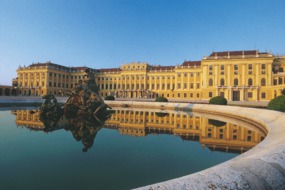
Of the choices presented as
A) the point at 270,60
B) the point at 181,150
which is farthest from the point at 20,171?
the point at 270,60

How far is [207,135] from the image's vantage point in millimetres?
8805

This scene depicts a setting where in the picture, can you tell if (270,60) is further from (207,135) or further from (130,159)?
(130,159)

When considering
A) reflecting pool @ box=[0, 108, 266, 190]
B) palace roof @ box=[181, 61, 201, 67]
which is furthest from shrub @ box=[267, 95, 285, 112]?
palace roof @ box=[181, 61, 201, 67]

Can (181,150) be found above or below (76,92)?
below

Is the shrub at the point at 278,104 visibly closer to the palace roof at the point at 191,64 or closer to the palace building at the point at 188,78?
the palace building at the point at 188,78

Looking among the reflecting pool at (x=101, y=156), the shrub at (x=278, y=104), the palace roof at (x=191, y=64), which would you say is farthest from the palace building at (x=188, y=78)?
the reflecting pool at (x=101, y=156)

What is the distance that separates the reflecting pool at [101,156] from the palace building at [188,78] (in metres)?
43.1

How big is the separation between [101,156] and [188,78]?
5780 cm

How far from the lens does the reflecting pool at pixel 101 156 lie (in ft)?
13.4

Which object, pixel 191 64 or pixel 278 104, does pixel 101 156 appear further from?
pixel 191 64

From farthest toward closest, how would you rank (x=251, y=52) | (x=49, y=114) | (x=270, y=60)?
(x=251, y=52) < (x=270, y=60) < (x=49, y=114)

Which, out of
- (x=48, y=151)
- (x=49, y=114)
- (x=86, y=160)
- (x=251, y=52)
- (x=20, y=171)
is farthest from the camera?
(x=251, y=52)

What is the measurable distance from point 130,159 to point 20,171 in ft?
8.38

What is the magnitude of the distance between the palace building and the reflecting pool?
43.1 metres
